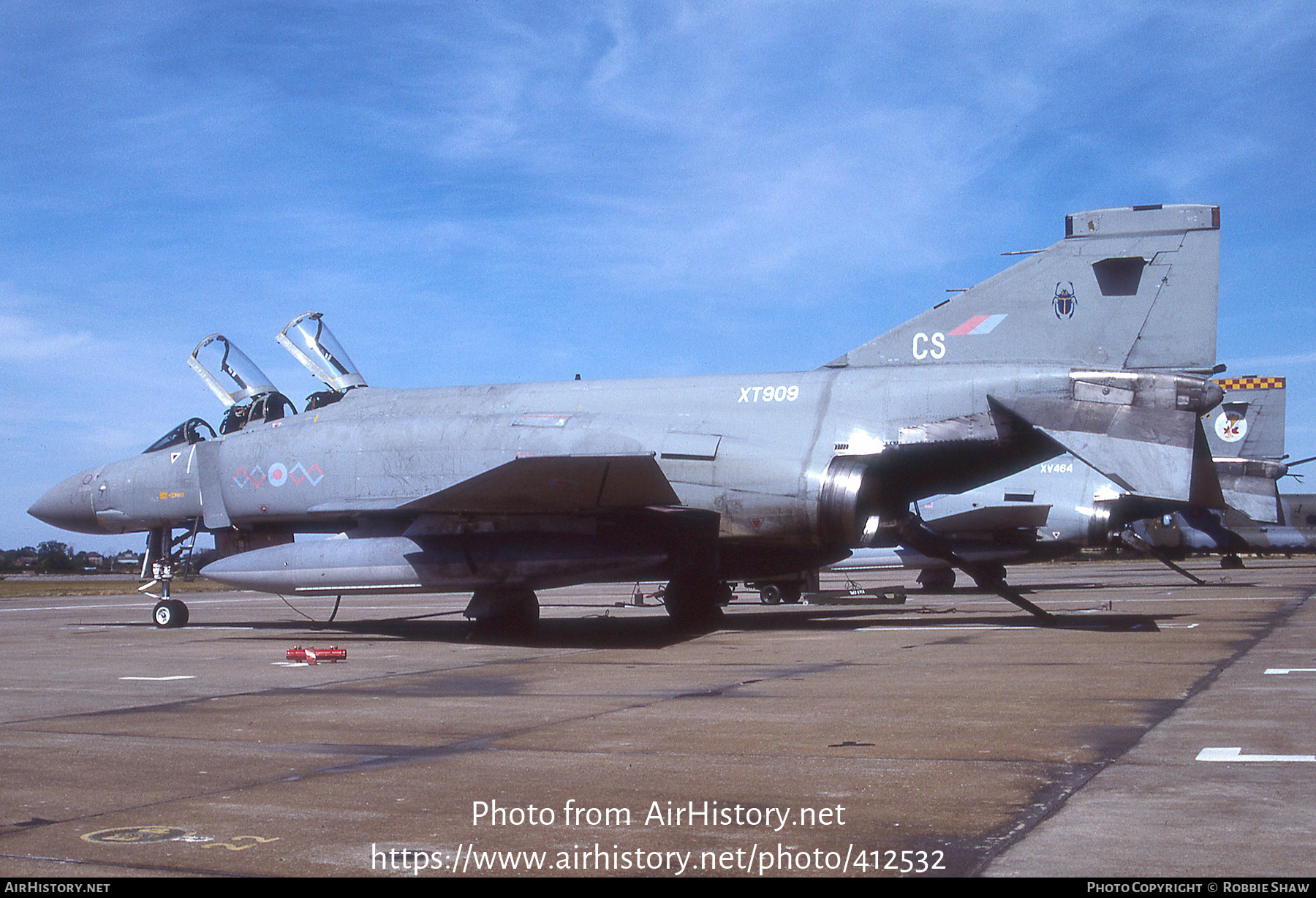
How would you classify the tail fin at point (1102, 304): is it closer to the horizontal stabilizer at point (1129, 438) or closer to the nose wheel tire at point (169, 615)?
the horizontal stabilizer at point (1129, 438)

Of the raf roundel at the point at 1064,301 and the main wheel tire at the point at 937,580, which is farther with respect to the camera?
the main wheel tire at the point at 937,580

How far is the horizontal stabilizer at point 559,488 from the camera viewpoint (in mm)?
11836

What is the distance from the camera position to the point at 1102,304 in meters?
12.8

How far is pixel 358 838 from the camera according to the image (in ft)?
12.8

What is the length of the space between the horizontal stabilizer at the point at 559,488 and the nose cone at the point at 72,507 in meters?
6.58

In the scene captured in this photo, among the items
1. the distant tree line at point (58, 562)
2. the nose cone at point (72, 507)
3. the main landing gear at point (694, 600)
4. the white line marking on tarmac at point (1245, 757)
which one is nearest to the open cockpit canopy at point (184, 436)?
the nose cone at point (72, 507)

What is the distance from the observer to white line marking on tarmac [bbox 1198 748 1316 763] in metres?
4.95

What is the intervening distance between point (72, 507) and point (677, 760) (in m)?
14.8

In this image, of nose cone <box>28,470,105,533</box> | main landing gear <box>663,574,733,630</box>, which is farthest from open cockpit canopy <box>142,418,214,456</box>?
main landing gear <box>663,574,733,630</box>

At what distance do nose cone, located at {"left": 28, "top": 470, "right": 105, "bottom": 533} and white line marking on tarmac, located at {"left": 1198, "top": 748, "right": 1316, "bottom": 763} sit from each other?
16.3 metres

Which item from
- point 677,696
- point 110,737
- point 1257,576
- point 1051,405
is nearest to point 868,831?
point 677,696

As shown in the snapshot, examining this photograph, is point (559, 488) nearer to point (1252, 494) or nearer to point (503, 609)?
point (503, 609)

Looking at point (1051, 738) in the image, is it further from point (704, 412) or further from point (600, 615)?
point (600, 615)

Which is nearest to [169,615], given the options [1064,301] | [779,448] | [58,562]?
[779,448]
